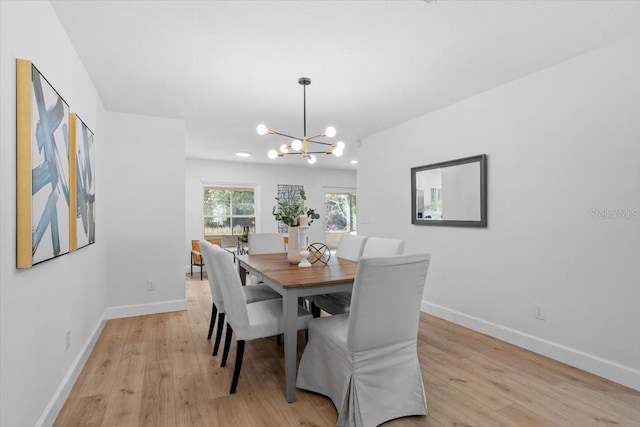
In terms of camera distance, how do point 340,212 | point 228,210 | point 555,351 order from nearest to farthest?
point 555,351
point 228,210
point 340,212

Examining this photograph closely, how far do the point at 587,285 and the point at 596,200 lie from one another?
2.10ft

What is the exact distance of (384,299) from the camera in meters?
1.78

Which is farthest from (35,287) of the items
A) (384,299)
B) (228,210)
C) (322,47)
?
(228,210)

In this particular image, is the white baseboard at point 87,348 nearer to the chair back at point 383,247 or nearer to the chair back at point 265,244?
the chair back at point 265,244

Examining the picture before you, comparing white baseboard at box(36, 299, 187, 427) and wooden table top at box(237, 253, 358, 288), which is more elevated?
wooden table top at box(237, 253, 358, 288)

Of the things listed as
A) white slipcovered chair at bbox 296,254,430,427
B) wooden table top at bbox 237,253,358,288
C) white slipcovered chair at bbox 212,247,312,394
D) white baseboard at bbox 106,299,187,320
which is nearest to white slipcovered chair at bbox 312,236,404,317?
wooden table top at bbox 237,253,358,288

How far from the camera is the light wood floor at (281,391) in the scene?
194cm

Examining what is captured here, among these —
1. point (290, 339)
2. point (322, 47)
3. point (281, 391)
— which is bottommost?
point (281, 391)

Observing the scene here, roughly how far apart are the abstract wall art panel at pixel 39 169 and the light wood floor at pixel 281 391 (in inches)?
40.2

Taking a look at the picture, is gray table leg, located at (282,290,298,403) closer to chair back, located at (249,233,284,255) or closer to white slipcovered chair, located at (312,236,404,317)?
white slipcovered chair, located at (312,236,404,317)

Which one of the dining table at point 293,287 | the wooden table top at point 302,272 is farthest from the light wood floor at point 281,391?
the wooden table top at point 302,272

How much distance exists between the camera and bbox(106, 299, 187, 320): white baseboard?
12.5 feet

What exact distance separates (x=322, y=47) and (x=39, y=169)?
1.87 m

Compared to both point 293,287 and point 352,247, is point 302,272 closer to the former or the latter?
point 293,287
